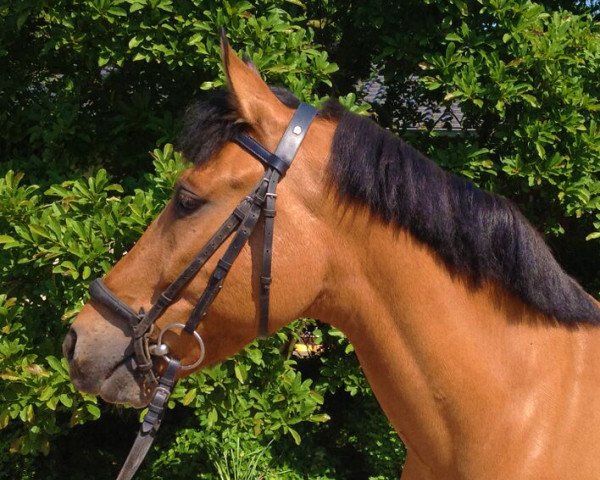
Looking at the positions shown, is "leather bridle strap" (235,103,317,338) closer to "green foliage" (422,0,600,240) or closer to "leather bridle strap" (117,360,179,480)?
"leather bridle strap" (117,360,179,480)

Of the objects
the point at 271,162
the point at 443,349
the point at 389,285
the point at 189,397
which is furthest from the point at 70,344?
the point at 189,397

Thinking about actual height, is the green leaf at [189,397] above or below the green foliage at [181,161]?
below

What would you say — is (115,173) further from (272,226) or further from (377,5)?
(272,226)

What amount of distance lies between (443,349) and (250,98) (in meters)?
0.86

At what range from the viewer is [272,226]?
1.70m

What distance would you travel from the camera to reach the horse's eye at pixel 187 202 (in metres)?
1.75

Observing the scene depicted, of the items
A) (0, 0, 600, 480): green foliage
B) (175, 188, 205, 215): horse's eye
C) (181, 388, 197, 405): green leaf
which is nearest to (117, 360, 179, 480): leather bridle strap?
(175, 188, 205, 215): horse's eye

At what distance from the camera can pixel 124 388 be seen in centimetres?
183

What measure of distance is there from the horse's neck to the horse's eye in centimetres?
38

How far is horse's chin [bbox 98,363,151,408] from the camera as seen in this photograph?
181 cm

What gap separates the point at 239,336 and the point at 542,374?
0.86 m

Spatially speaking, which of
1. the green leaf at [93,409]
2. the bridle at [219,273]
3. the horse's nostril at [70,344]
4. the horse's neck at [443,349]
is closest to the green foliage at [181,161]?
the green leaf at [93,409]

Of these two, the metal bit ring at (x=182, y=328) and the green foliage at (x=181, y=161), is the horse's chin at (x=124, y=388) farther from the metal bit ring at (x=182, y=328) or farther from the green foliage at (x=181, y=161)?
the green foliage at (x=181, y=161)

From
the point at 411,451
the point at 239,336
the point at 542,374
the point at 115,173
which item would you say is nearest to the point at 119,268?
the point at 239,336
